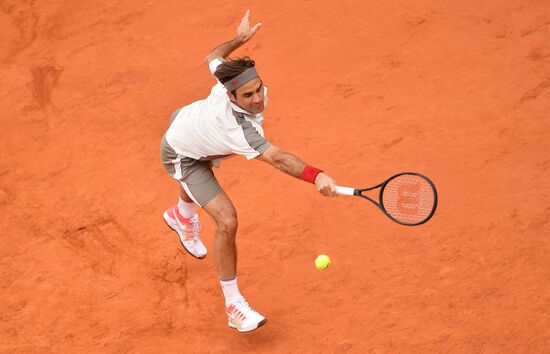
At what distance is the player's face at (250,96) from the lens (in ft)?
19.6

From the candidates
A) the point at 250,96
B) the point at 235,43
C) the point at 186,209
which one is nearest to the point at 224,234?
the point at 186,209

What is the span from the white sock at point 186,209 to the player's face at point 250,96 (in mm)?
1479

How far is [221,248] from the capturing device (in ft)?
21.2

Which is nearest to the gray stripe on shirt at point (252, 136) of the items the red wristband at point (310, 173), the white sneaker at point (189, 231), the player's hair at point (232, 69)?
the player's hair at point (232, 69)

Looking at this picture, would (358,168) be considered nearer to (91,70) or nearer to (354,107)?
(354,107)

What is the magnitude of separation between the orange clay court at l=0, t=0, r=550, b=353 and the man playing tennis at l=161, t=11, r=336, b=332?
62 cm

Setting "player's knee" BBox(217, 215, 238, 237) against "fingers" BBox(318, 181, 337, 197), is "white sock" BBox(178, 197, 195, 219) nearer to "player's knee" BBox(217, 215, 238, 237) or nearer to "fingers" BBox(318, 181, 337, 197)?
"player's knee" BBox(217, 215, 238, 237)

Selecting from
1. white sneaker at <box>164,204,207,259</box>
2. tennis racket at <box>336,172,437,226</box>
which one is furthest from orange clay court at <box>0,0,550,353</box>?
tennis racket at <box>336,172,437,226</box>

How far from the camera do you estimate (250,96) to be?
602 centimetres

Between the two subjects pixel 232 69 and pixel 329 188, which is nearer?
pixel 329 188

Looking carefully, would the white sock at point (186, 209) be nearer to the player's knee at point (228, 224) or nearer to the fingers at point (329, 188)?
the player's knee at point (228, 224)

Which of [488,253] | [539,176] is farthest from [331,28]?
[488,253]

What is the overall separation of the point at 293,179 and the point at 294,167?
2.45 metres

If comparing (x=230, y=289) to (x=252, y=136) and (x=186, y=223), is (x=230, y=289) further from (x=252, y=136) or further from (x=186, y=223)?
(x=252, y=136)
